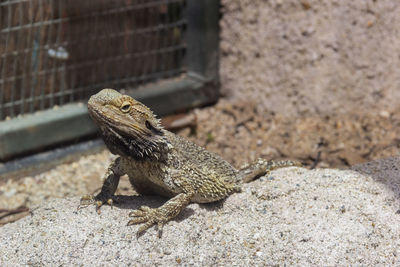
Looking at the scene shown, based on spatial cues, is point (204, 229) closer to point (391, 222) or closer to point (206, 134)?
point (391, 222)

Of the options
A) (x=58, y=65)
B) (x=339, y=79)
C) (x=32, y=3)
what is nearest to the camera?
(x=32, y=3)

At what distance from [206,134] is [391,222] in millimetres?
3421

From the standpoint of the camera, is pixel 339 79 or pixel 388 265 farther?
pixel 339 79

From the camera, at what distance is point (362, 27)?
6953 millimetres

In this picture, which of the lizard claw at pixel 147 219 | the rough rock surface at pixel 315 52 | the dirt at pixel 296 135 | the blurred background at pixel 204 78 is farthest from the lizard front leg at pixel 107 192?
the rough rock surface at pixel 315 52

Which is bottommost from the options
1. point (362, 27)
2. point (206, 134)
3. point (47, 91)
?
point (206, 134)

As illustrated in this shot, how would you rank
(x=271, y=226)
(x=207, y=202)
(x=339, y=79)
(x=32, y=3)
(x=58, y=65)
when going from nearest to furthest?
(x=271, y=226) → (x=207, y=202) → (x=32, y=3) → (x=58, y=65) → (x=339, y=79)

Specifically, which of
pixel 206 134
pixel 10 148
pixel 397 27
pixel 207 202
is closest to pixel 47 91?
pixel 10 148

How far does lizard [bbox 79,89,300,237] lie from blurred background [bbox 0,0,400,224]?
1586 millimetres

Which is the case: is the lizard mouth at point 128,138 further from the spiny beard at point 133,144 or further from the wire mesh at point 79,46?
the wire mesh at point 79,46

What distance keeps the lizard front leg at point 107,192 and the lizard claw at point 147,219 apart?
1.13 feet

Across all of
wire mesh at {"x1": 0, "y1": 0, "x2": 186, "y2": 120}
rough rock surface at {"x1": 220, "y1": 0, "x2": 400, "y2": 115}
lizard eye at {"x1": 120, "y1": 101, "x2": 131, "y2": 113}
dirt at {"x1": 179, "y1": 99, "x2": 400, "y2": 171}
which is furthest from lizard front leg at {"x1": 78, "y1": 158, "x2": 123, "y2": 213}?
rough rock surface at {"x1": 220, "y1": 0, "x2": 400, "y2": 115}

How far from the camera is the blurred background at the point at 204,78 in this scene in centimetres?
641

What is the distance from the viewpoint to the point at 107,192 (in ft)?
15.0
